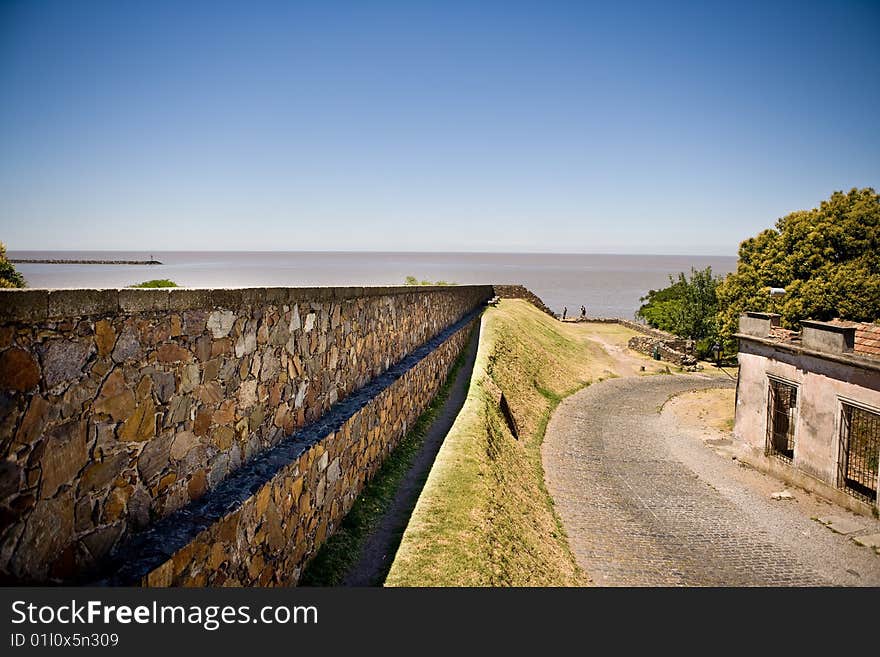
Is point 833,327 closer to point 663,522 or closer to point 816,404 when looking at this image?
point 816,404

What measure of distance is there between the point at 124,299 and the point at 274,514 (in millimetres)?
2452

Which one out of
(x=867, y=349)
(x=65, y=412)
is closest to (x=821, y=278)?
(x=867, y=349)

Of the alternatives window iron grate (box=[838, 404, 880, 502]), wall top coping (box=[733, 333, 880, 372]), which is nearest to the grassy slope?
wall top coping (box=[733, 333, 880, 372])

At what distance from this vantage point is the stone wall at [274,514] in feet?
11.4

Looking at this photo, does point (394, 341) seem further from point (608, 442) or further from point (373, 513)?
point (608, 442)

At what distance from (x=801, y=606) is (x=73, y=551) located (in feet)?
19.1

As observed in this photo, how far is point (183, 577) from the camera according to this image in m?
3.52

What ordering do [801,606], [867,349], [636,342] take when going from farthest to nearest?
1. [636,342]
2. [867,349]
3. [801,606]

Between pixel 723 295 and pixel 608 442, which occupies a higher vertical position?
pixel 723 295

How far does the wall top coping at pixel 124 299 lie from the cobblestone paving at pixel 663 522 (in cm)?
780

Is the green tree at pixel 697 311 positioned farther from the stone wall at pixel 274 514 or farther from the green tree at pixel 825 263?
the stone wall at pixel 274 514

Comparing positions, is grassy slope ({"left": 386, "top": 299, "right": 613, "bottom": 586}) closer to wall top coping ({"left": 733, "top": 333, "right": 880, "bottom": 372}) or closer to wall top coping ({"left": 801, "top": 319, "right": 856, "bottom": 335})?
wall top coping ({"left": 733, "top": 333, "right": 880, "bottom": 372})

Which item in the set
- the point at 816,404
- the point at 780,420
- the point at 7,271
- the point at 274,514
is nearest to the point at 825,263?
the point at 780,420

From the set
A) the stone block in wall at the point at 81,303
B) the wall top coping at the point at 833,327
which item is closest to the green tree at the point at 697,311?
the wall top coping at the point at 833,327
